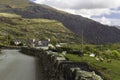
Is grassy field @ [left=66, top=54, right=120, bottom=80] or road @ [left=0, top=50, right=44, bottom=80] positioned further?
road @ [left=0, top=50, right=44, bottom=80]

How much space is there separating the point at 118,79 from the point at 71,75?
15102 mm

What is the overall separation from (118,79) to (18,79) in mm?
8748

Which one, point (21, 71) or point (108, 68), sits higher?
point (21, 71)

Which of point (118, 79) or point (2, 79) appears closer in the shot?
point (118, 79)

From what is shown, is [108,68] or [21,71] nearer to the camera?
[21,71]

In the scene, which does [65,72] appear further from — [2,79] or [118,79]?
[2,79]

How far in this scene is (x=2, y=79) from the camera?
31.6 m

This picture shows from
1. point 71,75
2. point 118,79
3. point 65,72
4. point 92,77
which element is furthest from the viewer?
point 118,79

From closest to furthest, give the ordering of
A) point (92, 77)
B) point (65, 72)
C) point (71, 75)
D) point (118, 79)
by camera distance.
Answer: point (92, 77) < point (71, 75) < point (65, 72) < point (118, 79)

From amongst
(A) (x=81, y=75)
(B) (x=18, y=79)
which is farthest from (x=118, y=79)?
(A) (x=81, y=75)

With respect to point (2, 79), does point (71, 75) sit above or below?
above

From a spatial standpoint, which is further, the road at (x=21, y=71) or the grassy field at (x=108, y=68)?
the road at (x=21, y=71)

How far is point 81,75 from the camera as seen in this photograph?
11.5 meters

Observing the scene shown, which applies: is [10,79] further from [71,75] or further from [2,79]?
[71,75]
